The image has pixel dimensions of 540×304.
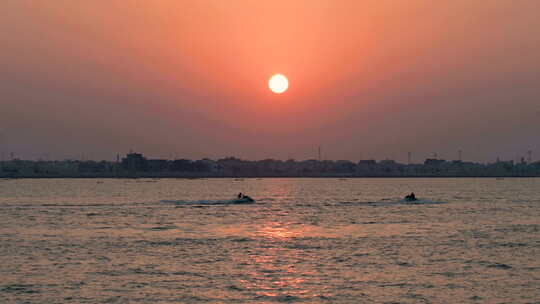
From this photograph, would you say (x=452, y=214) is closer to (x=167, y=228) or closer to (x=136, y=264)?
(x=167, y=228)

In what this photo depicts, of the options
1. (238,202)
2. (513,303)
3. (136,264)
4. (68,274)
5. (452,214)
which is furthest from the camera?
(238,202)

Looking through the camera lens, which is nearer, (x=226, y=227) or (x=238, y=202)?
(x=226, y=227)

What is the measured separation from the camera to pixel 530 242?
5738 cm

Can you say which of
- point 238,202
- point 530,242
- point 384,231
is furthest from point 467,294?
point 238,202

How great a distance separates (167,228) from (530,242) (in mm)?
36109

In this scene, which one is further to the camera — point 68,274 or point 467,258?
point 467,258

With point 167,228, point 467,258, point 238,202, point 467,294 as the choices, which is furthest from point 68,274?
point 238,202

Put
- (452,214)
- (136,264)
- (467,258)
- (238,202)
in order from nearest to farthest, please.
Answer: (136,264)
(467,258)
(452,214)
(238,202)

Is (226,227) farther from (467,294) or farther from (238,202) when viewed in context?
(238,202)

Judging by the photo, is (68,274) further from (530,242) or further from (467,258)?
(530,242)

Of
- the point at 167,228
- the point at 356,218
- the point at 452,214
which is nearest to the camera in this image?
the point at 167,228

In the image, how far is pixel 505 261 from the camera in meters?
45.6

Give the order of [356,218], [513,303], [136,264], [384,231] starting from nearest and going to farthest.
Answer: [513,303], [136,264], [384,231], [356,218]

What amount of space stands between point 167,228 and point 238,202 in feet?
201
